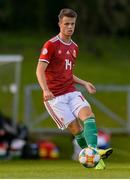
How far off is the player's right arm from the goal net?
12959mm

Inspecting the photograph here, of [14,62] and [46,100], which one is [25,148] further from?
[46,100]

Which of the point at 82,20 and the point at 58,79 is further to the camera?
the point at 82,20

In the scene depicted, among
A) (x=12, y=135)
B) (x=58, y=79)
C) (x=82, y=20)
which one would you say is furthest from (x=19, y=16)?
(x=58, y=79)

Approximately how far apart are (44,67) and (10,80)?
49.1ft

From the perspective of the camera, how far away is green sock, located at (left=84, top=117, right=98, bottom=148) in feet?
48.0

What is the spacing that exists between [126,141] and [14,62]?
17.1ft

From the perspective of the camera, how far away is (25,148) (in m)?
27.2

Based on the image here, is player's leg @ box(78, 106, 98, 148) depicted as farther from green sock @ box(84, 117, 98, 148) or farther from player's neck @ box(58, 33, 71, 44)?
player's neck @ box(58, 33, 71, 44)

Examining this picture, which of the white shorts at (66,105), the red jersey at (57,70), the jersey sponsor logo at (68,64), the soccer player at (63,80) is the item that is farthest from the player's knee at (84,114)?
the jersey sponsor logo at (68,64)

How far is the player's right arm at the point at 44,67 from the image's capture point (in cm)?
1457

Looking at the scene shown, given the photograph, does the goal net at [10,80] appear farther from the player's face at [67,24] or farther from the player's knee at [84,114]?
the player's knee at [84,114]

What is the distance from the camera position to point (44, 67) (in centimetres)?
1488

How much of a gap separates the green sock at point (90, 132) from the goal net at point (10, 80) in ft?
43.9

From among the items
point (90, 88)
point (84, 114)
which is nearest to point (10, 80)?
point (90, 88)
